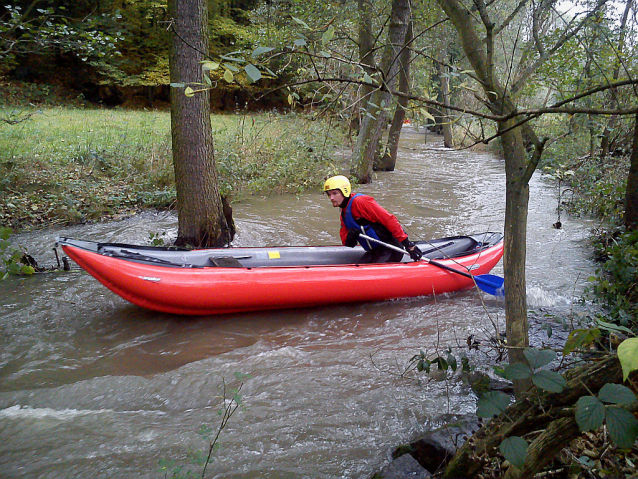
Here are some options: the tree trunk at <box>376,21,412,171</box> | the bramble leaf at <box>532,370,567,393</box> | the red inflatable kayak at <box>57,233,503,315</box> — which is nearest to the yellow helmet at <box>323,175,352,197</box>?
the red inflatable kayak at <box>57,233,503,315</box>

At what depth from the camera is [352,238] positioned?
5.09m

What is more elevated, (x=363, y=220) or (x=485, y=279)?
(x=363, y=220)

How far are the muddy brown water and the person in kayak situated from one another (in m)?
0.64

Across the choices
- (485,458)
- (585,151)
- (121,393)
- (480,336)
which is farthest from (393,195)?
(485,458)

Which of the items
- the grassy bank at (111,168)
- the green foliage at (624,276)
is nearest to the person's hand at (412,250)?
the grassy bank at (111,168)

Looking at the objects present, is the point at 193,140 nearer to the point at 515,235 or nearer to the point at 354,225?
the point at 354,225

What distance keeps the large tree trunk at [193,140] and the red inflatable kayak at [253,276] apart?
75 centimetres

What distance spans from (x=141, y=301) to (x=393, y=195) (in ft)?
20.7

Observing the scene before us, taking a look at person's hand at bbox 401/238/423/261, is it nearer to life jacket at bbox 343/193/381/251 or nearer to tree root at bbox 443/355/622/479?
life jacket at bbox 343/193/381/251

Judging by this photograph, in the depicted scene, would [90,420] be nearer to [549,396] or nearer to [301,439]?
[301,439]

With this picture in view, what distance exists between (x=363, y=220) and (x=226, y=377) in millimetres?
2213

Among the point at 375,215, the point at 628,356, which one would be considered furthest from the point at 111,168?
the point at 628,356

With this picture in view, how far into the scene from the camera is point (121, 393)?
133 inches

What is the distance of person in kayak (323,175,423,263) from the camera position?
4.92 meters
